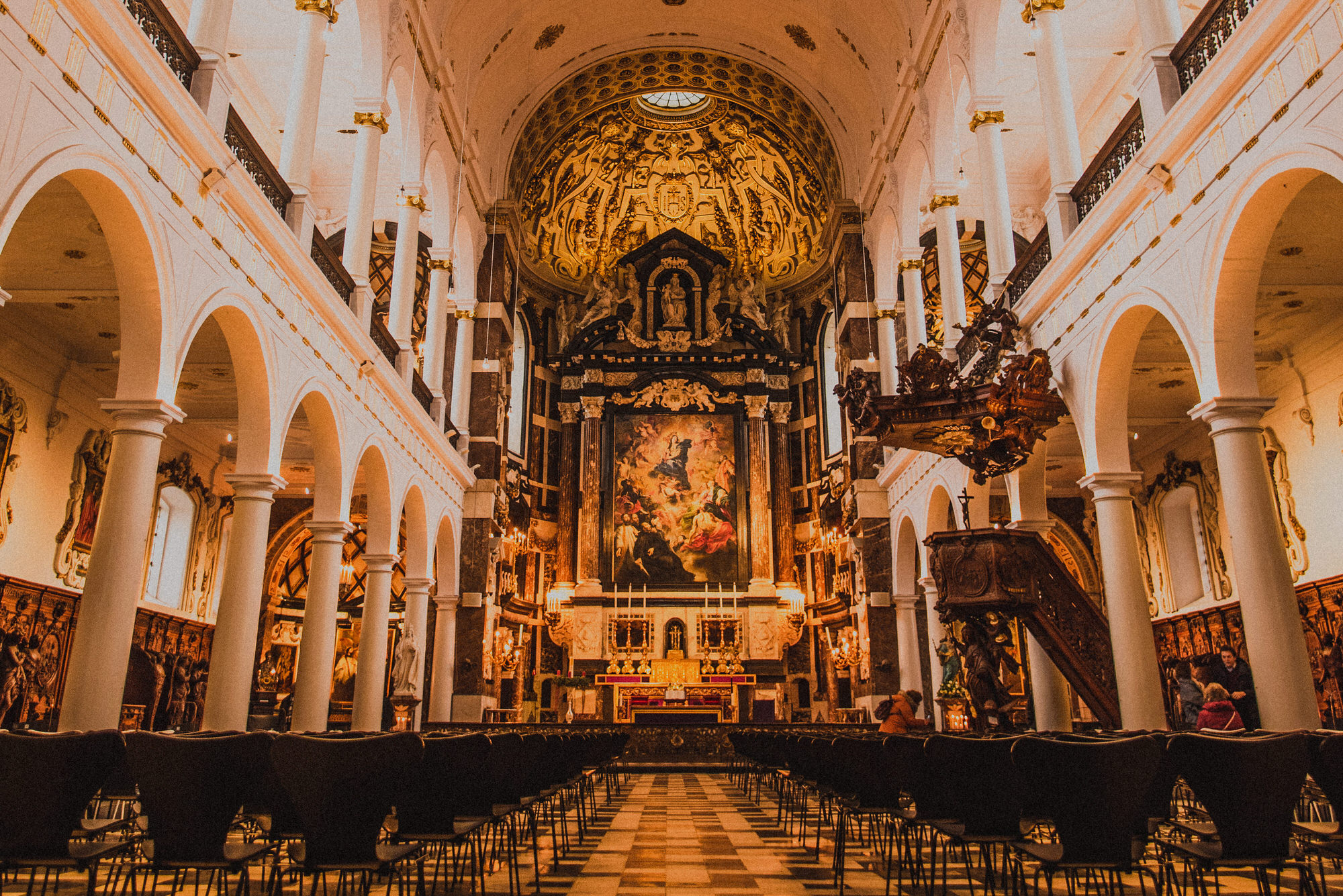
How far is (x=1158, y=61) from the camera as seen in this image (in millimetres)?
8961

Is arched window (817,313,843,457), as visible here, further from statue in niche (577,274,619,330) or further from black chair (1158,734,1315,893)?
black chair (1158,734,1315,893)

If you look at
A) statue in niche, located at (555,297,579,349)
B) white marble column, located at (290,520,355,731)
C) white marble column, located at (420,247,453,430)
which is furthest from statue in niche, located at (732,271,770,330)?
white marble column, located at (290,520,355,731)

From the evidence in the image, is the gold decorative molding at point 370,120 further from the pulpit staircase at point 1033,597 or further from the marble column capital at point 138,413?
the pulpit staircase at point 1033,597

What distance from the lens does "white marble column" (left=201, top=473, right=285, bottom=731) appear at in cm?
974

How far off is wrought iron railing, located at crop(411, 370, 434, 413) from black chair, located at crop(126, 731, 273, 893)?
12940 millimetres

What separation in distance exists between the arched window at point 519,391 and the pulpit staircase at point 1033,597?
19.2 metres

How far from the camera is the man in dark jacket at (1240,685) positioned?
1073 centimetres

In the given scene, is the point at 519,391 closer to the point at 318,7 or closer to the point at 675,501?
the point at 675,501

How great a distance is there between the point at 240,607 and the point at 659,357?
21.4 metres

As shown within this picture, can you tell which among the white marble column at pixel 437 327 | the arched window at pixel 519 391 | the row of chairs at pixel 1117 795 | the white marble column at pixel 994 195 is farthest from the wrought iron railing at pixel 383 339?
the arched window at pixel 519 391

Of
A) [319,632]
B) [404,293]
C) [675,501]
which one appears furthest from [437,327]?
[675,501]

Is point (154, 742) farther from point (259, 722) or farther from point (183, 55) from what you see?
point (259, 722)

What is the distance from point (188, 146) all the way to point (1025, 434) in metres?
8.75

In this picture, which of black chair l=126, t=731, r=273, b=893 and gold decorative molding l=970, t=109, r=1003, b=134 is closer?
black chair l=126, t=731, r=273, b=893
